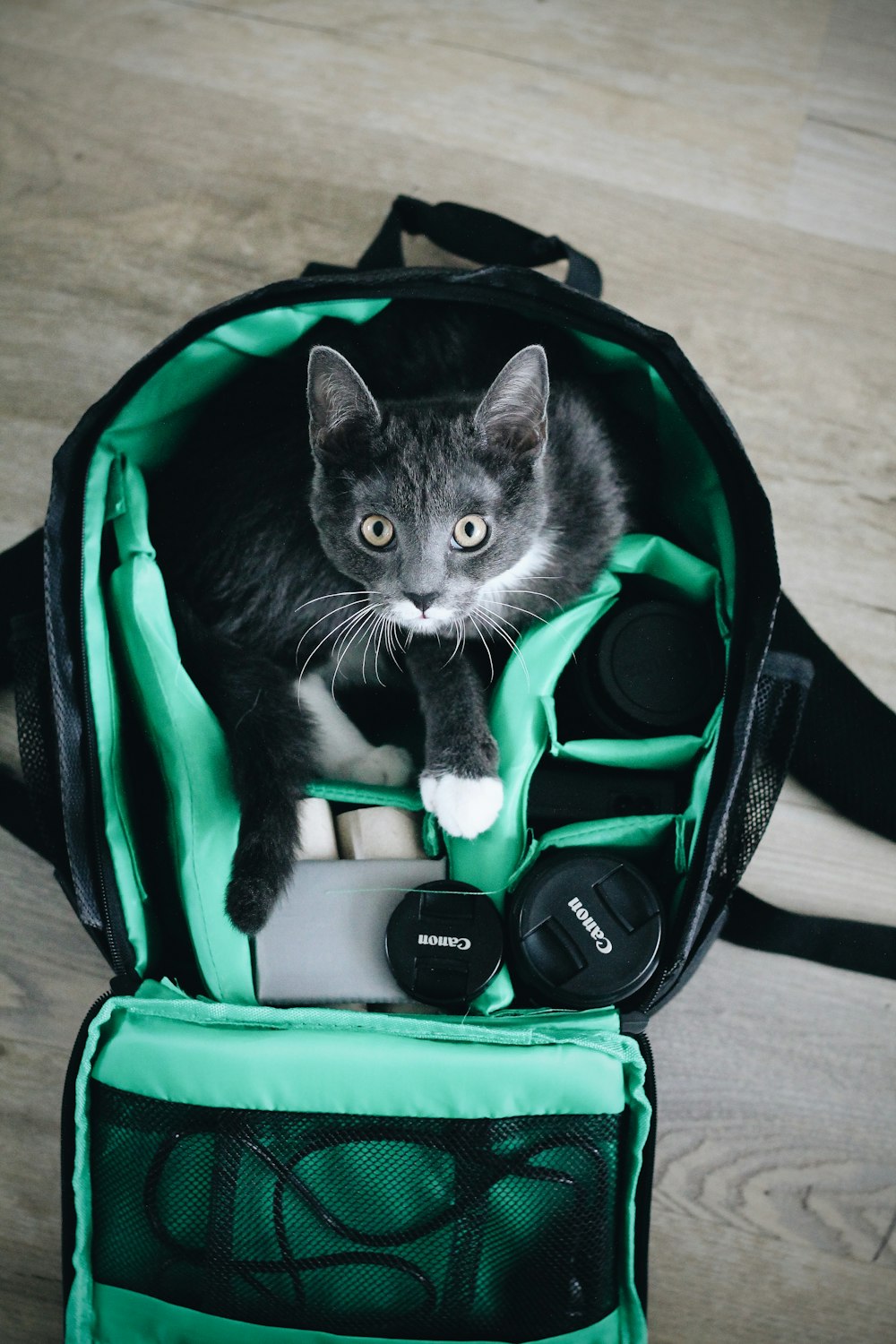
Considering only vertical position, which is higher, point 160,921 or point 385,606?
point 385,606

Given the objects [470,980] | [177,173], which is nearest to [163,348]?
[177,173]

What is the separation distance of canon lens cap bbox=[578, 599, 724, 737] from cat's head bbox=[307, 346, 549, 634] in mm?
164

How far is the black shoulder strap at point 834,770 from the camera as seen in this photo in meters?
1.05

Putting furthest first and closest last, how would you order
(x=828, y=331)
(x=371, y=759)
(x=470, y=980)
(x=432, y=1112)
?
(x=828, y=331)
(x=371, y=759)
(x=470, y=980)
(x=432, y=1112)

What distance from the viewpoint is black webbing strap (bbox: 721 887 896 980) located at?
1.05 metres

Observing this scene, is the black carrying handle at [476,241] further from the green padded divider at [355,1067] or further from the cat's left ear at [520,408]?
the green padded divider at [355,1067]

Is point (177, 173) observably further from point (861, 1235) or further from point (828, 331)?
point (861, 1235)

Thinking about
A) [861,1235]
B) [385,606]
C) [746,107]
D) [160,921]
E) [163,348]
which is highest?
[746,107]

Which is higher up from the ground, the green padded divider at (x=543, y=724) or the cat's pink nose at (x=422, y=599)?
the cat's pink nose at (x=422, y=599)

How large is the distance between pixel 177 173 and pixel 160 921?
95 cm

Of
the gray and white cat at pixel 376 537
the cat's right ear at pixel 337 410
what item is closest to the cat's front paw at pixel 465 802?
the gray and white cat at pixel 376 537

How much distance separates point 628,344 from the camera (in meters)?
0.85

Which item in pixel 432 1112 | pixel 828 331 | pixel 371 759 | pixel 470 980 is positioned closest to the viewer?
pixel 432 1112

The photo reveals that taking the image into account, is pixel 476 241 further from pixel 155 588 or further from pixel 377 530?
pixel 155 588
